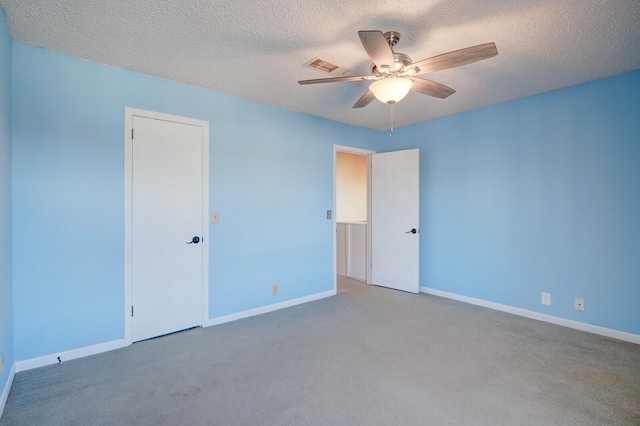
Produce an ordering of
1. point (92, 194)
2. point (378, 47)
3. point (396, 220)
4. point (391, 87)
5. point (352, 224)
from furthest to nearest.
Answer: point (352, 224), point (396, 220), point (92, 194), point (391, 87), point (378, 47)

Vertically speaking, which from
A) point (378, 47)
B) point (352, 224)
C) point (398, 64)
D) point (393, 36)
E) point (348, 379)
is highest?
point (393, 36)

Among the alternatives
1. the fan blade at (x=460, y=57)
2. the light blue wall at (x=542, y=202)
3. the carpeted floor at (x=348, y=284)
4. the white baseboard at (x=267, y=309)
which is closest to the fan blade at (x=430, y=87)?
the fan blade at (x=460, y=57)

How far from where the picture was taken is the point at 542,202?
3.29 metres

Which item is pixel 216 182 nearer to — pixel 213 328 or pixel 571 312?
pixel 213 328

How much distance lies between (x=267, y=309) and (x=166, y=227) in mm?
1470

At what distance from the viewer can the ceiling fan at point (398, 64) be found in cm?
172

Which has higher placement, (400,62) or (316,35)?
(316,35)

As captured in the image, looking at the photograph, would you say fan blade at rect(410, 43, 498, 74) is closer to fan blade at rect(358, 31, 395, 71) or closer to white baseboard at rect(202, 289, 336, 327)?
fan blade at rect(358, 31, 395, 71)

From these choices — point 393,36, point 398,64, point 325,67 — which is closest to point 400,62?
point 398,64

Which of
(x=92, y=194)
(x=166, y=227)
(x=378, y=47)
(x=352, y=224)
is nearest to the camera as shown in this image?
(x=378, y=47)

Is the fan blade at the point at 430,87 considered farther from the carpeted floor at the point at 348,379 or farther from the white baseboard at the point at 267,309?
the white baseboard at the point at 267,309

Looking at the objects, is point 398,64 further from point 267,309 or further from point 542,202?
point 267,309

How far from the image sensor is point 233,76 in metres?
2.80

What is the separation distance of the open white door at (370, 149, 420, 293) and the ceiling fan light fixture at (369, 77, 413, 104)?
91.0 inches
